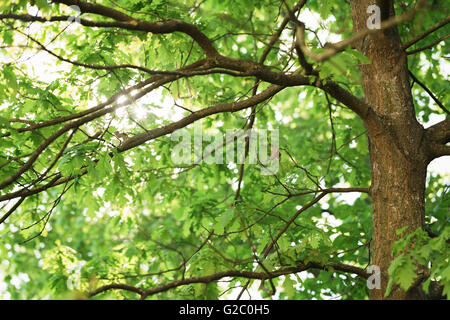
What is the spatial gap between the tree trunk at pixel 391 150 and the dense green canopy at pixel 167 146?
0.23 metres

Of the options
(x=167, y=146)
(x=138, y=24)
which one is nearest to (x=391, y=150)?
(x=138, y=24)

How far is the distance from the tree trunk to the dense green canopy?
8.9 inches

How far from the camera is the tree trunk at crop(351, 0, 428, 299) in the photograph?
3217 millimetres

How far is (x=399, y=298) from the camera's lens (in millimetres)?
3096

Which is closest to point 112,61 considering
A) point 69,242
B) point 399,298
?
point 399,298

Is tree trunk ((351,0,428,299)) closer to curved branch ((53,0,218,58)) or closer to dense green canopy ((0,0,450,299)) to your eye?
dense green canopy ((0,0,450,299))

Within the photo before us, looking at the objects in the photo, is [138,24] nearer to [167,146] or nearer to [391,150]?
[391,150]

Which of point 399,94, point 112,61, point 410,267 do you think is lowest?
point 410,267

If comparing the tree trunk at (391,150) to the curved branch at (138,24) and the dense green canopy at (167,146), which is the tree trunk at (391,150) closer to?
the dense green canopy at (167,146)
